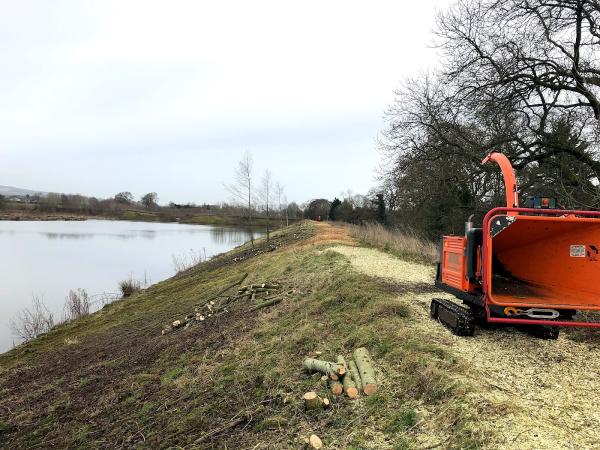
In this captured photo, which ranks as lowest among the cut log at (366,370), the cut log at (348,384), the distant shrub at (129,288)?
the distant shrub at (129,288)

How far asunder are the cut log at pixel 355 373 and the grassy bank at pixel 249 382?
24 cm

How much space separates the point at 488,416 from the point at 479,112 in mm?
14402

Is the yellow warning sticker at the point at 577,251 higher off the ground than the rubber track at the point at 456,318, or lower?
higher

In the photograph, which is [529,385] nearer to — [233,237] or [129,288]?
[129,288]

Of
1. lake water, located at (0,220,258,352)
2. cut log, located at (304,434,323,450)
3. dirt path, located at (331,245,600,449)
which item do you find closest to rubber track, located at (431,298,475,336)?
dirt path, located at (331,245,600,449)

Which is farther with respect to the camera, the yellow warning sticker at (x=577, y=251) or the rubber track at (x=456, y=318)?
the rubber track at (x=456, y=318)

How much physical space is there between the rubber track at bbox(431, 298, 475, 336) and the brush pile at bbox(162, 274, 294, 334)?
15.1 feet

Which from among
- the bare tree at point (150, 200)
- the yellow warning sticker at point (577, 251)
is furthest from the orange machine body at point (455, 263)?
the bare tree at point (150, 200)

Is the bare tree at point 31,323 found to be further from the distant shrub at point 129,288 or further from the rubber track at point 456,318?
the rubber track at point 456,318

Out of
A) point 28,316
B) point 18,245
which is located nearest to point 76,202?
point 18,245

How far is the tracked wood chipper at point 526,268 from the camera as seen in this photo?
4914 millimetres

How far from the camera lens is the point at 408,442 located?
12.0 feet

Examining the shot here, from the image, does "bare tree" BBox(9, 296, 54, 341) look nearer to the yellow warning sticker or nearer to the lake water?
the lake water

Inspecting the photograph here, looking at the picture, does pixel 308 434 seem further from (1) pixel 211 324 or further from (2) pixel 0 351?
(2) pixel 0 351
